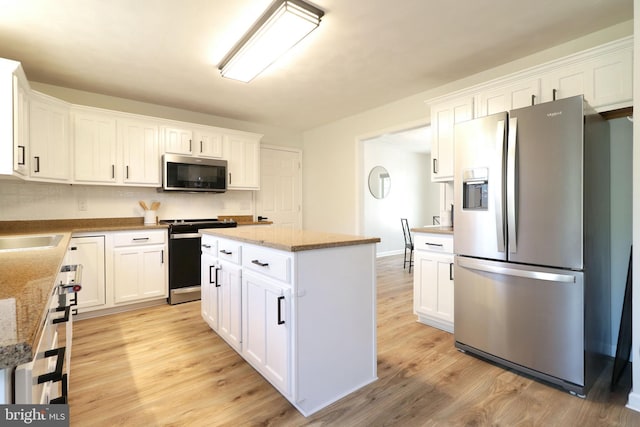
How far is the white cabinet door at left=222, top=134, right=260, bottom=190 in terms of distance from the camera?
4.33 m

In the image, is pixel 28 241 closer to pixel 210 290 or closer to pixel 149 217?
pixel 149 217

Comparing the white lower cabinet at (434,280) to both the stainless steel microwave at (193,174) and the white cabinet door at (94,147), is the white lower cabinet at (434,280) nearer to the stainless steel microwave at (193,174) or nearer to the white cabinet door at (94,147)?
the stainless steel microwave at (193,174)

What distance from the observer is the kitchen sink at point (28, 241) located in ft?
7.78

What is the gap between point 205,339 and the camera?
2639 mm

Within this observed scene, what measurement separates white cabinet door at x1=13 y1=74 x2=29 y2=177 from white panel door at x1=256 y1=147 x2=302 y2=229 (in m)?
2.82

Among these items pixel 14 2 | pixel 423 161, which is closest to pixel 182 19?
pixel 14 2

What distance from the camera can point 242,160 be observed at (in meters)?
4.46

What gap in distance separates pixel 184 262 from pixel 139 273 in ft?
1.52

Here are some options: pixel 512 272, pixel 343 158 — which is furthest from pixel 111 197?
pixel 512 272

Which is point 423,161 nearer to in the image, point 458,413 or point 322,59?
point 322,59

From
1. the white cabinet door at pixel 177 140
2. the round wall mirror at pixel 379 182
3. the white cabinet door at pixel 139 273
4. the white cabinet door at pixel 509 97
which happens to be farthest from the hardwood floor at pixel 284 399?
the round wall mirror at pixel 379 182

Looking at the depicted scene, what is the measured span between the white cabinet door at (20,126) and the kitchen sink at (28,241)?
56cm

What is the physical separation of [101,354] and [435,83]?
3993mm

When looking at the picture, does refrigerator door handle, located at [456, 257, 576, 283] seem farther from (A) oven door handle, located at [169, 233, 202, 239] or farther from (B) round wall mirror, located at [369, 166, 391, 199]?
(B) round wall mirror, located at [369, 166, 391, 199]
